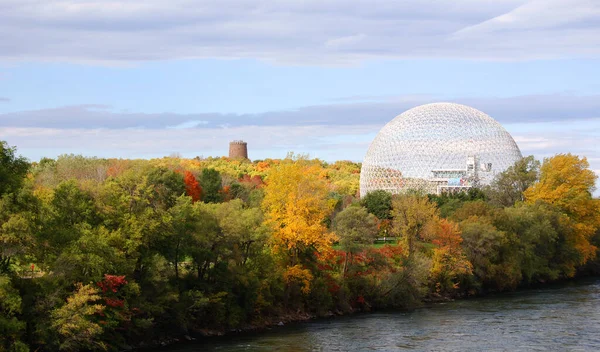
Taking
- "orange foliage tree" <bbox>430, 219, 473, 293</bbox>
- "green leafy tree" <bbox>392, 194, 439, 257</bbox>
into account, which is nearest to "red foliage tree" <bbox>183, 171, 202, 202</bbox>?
"green leafy tree" <bbox>392, 194, 439, 257</bbox>

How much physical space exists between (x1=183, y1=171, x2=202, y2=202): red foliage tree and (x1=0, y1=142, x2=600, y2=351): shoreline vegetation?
5998 millimetres

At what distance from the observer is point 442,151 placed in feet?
321

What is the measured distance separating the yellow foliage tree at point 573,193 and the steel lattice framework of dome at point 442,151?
1809cm

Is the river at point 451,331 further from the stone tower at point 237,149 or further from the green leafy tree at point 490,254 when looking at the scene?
the stone tower at point 237,149

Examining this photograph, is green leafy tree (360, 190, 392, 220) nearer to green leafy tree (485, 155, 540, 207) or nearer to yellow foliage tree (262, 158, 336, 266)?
green leafy tree (485, 155, 540, 207)

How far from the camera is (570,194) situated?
75562 millimetres

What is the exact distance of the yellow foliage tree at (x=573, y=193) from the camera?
7431cm

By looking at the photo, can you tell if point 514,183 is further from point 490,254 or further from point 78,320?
point 78,320

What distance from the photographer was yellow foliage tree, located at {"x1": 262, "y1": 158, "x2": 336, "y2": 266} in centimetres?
4675

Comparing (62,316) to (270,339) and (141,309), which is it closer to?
(141,309)

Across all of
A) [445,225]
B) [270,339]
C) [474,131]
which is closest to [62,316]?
[270,339]

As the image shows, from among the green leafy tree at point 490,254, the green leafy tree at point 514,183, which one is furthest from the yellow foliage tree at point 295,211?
the green leafy tree at point 514,183

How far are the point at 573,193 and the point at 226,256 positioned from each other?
4272cm

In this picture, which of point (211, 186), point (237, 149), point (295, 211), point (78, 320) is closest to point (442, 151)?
point (211, 186)
